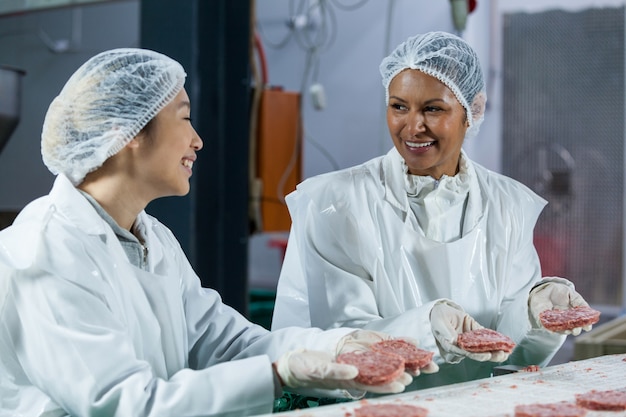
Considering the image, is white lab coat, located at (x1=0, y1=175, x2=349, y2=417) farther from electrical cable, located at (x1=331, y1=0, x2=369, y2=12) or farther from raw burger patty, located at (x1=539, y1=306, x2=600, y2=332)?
electrical cable, located at (x1=331, y1=0, x2=369, y2=12)

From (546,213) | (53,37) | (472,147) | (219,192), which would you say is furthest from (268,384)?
(53,37)

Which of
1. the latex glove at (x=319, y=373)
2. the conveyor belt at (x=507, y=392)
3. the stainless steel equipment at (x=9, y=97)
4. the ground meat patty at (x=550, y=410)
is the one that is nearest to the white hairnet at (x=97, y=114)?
the latex glove at (x=319, y=373)

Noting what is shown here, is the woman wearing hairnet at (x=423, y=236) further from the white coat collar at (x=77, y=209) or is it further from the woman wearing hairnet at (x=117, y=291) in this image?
the white coat collar at (x=77, y=209)

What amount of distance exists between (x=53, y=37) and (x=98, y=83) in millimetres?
5583

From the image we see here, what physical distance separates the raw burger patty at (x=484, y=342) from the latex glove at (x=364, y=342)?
14 centimetres

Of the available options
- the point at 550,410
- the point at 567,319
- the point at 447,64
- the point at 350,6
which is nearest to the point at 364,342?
the point at 550,410

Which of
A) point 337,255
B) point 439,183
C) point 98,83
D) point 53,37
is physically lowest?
point 337,255

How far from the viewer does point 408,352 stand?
199cm

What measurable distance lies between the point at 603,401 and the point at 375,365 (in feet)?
1.78

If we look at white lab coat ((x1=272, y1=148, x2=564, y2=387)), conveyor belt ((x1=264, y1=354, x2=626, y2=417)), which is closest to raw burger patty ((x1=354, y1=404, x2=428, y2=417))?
conveyor belt ((x1=264, y1=354, x2=626, y2=417))

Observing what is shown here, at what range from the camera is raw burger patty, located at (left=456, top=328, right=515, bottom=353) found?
2.06m

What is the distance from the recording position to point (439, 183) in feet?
8.54

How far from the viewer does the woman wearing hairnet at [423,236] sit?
2.48 metres

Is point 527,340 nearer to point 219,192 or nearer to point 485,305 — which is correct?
point 485,305
